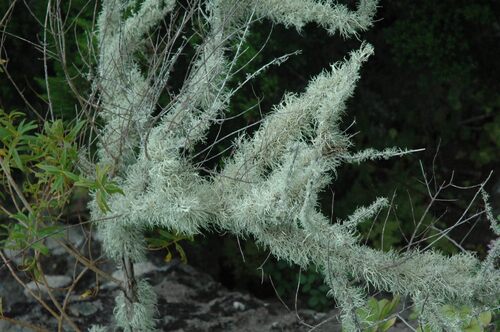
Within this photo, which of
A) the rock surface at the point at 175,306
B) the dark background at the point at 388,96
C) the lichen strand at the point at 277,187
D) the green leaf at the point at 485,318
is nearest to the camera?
the lichen strand at the point at 277,187

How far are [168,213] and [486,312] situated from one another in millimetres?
1048

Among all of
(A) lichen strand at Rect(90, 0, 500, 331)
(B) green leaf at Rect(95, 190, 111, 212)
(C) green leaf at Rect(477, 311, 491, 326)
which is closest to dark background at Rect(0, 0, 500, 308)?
(A) lichen strand at Rect(90, 0, 500, 331)

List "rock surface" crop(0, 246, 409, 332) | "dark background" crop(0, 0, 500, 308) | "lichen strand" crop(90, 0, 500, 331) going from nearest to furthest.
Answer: "lichen strand" crop(90, 0, 500, 331) → "rock surface" crop(0, 246, 409, 332) → "dark background" crop(0, 0, 500, 308)

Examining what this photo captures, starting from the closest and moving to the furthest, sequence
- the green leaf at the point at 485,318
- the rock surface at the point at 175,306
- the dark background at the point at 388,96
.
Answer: the green leaf at the point at 485,318, the rock surface at the point at 175,306, the dark background at the point at 388,96

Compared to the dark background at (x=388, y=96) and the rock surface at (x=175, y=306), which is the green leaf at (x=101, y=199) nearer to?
the rock surface at (x=175, y=306)

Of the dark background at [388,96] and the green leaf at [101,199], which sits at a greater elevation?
the green leaf at [101,199]

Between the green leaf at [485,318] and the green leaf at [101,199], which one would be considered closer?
the green leaf at [101,199]

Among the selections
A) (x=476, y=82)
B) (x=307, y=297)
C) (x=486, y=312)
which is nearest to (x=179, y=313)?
(x=307, y=297)

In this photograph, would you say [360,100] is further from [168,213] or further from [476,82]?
[168,213]

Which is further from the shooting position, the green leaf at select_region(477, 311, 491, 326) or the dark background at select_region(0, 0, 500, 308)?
the dark background at select_region(0, 0, 500, 308)

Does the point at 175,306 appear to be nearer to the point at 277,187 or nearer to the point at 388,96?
the point at 277,187

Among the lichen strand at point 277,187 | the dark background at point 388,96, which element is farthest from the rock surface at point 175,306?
the lichen strand at point 277,187

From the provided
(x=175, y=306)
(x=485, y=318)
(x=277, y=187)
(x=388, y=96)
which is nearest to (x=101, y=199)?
(x=277, y=187)

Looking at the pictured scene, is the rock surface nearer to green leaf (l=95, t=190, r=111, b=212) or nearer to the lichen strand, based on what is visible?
the lichen strand
